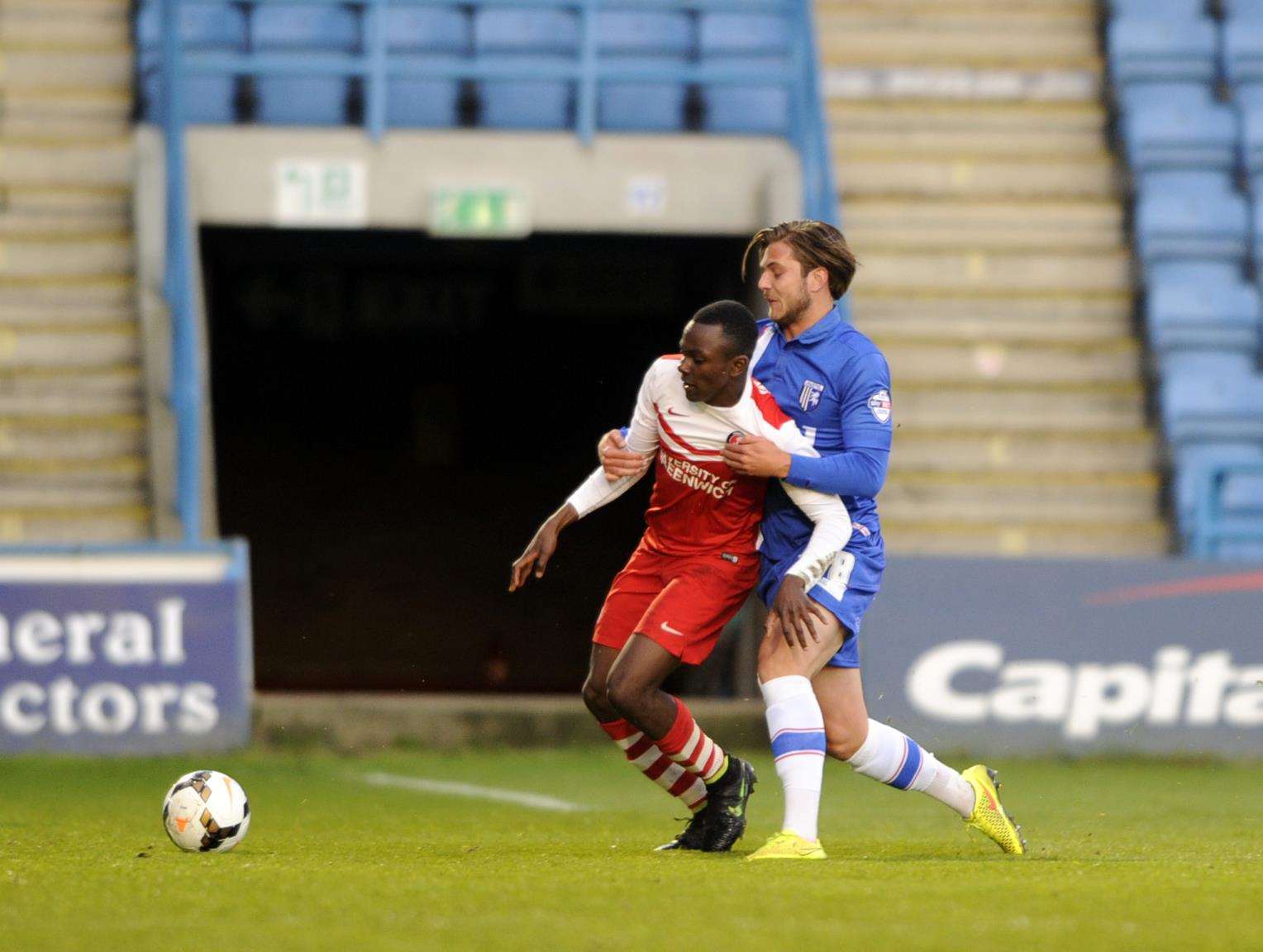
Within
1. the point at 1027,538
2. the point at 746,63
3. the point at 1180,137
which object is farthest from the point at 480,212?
the point at 1180,137

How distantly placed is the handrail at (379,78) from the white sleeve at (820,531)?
19.2ft

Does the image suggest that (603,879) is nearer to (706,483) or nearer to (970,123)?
(706,483)

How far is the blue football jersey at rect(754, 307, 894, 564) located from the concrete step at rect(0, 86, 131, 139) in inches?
339

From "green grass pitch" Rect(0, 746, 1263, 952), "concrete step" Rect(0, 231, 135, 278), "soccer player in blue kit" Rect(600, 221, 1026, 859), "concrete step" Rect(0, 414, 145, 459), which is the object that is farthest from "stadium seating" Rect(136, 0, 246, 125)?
"soccer player in blue kit" Rect(600, 221, 1026, 859)

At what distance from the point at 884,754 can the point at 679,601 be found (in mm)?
678

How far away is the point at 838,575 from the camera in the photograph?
5207 mm

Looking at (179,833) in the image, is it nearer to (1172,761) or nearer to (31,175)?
(1172,761)

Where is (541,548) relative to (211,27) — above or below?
below

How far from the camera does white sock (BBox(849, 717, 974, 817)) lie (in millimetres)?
5309

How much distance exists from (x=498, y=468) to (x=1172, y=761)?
25.7 ft

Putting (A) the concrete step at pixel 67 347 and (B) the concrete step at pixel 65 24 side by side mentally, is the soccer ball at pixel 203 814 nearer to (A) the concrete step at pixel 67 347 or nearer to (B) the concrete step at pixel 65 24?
(A) the concrete step at pixel 67 347

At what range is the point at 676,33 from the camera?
12711 millimetres

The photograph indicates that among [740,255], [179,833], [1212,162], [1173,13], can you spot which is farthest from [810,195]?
[179,833]

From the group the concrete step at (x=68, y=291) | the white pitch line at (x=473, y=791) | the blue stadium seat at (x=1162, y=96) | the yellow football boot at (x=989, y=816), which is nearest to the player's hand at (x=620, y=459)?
the yellow football boot at (x=989, y=816)
